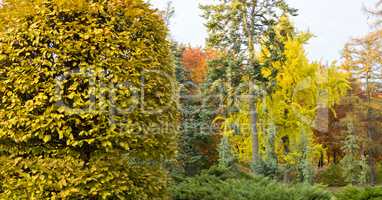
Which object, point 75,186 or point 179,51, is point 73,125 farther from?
point 179,51

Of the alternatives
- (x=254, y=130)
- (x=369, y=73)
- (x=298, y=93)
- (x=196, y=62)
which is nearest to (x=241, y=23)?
(x=298, y=93)

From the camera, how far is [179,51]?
58.9ft

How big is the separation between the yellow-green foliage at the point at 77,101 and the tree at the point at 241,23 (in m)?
13.9

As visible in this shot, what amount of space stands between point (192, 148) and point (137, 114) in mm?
12290

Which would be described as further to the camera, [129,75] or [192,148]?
[192,148]

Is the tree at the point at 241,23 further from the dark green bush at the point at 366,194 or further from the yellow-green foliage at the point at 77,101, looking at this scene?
the yellow-green foliage at the point at 77,101

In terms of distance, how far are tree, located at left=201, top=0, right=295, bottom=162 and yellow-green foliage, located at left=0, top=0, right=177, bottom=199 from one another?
45.7 feet

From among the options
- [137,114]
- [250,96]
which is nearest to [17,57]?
[137,114]

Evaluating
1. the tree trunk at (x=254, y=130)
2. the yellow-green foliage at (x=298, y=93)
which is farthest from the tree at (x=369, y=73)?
the tree trunk at (x=254, y=130)

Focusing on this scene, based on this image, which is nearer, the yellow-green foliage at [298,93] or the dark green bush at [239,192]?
the dark green bush at [239,192]

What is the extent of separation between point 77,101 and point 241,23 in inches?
603

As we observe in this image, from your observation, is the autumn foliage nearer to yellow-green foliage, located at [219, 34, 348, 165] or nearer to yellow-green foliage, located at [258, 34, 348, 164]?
yellow-green foliage, located at [219, 34, 348, 165]

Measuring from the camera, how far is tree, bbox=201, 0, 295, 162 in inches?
741

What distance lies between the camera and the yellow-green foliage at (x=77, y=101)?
188 inches
